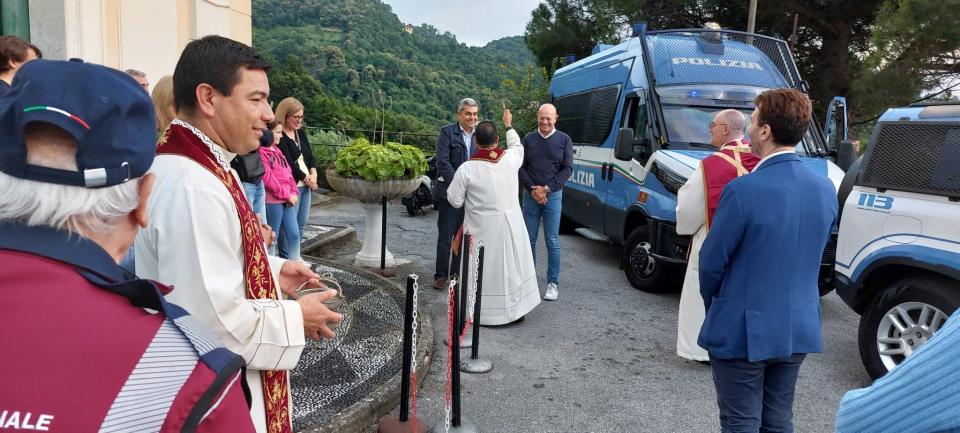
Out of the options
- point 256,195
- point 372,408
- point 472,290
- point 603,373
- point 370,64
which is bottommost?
point 603,373

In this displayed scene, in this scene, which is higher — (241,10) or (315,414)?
(241,10)

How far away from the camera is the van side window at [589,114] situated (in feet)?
27.1

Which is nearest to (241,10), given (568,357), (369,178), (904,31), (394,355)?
(369,178)

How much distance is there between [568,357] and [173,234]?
4009 mm

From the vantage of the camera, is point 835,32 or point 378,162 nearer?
point 378,162

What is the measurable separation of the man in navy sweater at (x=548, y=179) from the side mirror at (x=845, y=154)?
8.72ft

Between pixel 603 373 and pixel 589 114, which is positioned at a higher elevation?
pixel 589 114

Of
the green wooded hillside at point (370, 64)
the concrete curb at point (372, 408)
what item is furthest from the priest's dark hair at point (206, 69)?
the green wooded hillside at point (370, 64)

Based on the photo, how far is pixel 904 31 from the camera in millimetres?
12258

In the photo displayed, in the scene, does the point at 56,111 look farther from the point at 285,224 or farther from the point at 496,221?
the point at 285,224

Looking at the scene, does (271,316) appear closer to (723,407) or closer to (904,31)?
(723,407)

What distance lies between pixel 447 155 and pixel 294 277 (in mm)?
5039

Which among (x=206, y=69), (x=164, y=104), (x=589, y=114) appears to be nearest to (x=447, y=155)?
(x=589, y=114)

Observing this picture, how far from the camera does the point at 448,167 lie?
7008mm
